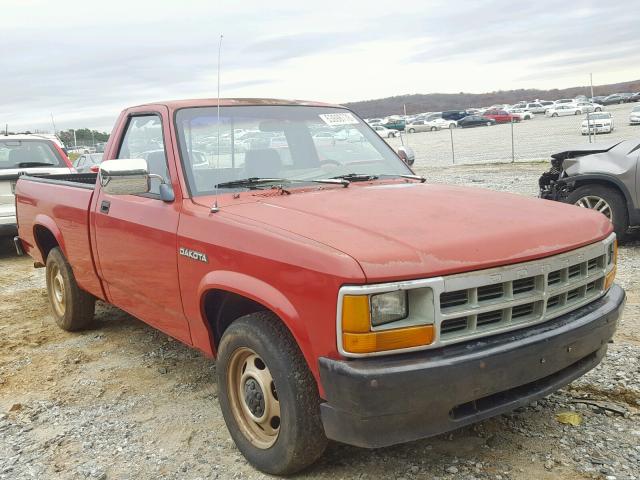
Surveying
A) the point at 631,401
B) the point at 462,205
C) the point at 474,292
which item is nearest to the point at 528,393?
the point at 474,292

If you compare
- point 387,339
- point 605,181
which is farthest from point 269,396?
point 605,181

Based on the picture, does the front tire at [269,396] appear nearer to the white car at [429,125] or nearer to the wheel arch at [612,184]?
the wheel arch at [612,184]

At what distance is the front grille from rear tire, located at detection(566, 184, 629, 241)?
4.84m

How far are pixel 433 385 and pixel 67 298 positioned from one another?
3937 mm

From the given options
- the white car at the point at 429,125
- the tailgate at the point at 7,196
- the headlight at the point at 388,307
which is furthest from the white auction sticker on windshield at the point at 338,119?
the white car at the point at 429,125

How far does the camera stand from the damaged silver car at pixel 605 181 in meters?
7.22

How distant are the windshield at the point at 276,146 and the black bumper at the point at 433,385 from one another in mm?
1549

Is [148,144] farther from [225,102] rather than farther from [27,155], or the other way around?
[27,155]

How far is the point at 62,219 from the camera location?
5.09m

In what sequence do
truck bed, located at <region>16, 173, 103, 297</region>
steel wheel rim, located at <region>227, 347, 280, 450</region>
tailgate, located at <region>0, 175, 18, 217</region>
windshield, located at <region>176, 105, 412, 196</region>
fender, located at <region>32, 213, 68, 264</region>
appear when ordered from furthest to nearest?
1. tailgate, located at <region>0, 175, 18, 217</region>
2. fender, located at <region>32, 213, 68, 264</region>
3. truck bed, located at <region>16, 173, 103, 297</region>
4. windshield, located at <region>176, 105, 412, 196</region>
5. steel wheel rim, located at <region>227, 347, 280, 450</region>

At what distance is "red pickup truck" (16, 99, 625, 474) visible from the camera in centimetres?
246

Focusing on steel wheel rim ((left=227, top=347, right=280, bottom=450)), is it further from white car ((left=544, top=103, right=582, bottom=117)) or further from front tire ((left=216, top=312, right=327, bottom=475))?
white car ((left=544, top=103, right=582, bottom=117))

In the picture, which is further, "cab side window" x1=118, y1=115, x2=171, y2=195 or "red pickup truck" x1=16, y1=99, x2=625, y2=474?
"cab side window" x1=118, y1=115, x2=171, y2=195

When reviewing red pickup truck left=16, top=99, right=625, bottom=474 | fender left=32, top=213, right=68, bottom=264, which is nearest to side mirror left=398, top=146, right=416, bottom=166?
red pickup truck left=16, top=99, right=625, bottom=474
